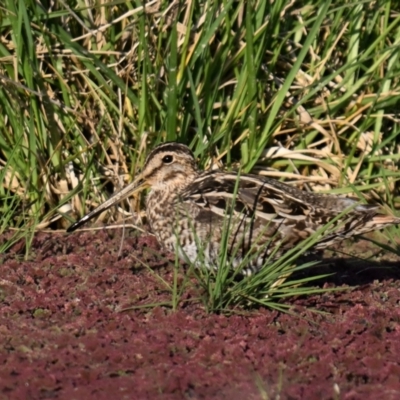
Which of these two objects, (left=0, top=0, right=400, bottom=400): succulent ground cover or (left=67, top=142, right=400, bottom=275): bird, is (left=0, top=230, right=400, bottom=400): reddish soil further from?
(left=67, top=142, right=400, bottom=275): bird

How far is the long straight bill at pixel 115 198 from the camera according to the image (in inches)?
283

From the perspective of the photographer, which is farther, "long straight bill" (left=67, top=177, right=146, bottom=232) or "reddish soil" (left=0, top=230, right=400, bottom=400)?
"long straight bill" (left=67, top=177, right=146, bottom=232)

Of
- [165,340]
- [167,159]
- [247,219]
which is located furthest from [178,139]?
[165,340]

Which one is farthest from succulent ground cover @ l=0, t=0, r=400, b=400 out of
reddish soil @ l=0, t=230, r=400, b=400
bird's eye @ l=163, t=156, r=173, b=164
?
bird's eye @ l=163, t=156, r=173, b=164

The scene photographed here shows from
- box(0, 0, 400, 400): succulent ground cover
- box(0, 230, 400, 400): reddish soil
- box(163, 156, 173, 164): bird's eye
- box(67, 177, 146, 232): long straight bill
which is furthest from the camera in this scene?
box(67, 177, 146, 232): long straight bill

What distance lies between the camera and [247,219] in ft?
21.5

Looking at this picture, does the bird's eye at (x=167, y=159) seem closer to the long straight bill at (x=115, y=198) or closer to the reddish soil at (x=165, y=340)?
the long straight bill at (x=115, y=198)

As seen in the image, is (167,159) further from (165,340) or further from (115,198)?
(165,340)

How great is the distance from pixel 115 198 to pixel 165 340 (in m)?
1.51

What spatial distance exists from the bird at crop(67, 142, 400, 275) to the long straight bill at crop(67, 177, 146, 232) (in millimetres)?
219

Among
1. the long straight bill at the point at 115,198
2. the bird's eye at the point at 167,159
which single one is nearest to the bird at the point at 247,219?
the bird's eye at the point at 167,159

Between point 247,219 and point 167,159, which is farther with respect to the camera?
point 167,159

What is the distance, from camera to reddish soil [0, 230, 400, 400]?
5.47 metres

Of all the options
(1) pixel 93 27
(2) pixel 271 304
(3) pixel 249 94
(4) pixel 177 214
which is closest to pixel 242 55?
(3) pixel 249 94
